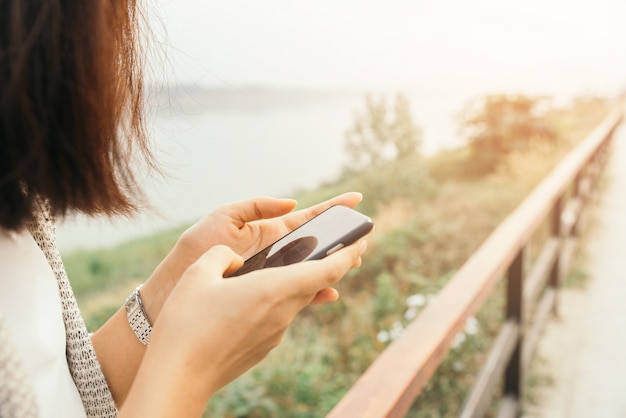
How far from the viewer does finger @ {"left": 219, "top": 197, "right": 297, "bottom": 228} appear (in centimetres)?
84

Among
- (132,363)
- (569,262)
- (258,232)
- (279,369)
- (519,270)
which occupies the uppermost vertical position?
(258,232)

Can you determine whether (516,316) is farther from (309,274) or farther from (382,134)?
(382,134)

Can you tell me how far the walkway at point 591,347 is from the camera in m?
2.62

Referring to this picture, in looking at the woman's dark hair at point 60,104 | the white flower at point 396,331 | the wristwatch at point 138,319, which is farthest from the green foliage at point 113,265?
the woman's dark hair at point 60,104

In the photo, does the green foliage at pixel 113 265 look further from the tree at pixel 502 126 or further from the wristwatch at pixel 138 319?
the tree at pixel 502 126

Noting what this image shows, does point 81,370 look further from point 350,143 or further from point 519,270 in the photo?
point 350,143

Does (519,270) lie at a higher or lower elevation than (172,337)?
lower

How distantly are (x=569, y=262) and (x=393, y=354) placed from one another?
3.75m

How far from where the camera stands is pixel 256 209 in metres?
0.85

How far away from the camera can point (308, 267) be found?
591mm

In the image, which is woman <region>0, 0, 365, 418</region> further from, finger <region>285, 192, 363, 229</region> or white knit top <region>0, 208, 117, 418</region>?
finger <region>285, 192, 363, 229</region>

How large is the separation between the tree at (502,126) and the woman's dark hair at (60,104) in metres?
11.1

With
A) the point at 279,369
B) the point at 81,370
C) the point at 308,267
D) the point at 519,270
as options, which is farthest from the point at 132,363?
the point at 279,369

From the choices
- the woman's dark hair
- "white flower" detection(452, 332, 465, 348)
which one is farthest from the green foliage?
the woman's dark hair
